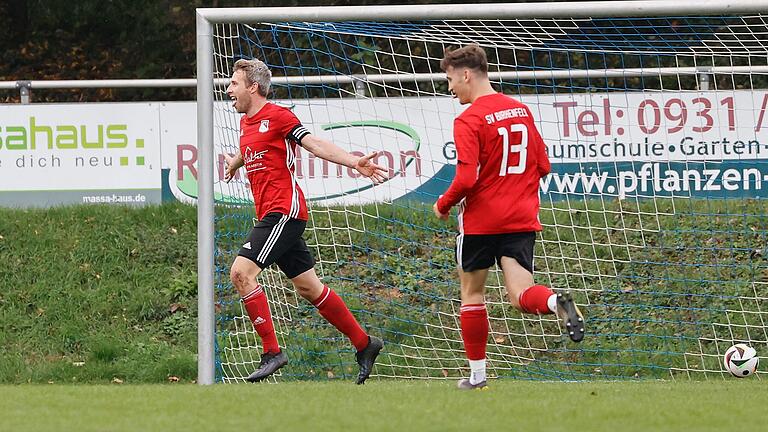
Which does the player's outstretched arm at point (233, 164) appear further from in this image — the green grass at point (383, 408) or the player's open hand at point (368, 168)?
the green grass at point (383, 408)

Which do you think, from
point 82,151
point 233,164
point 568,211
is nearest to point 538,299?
point 233,164

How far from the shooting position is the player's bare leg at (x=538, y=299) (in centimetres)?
636

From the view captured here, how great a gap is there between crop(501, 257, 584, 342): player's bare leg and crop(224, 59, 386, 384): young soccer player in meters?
A: 1.29

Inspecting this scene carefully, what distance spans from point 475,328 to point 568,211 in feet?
14.5

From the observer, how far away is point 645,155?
11.5 meters

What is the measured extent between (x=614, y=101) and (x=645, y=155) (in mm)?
575

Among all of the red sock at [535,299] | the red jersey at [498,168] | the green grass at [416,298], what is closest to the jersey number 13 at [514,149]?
the red jersey at [498,168]

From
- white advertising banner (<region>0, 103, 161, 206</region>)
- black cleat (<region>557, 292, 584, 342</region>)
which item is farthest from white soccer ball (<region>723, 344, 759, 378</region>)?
white advertising banner (<region>0, 103, 161, 206</region>)

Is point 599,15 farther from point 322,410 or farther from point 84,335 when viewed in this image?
point 84,335

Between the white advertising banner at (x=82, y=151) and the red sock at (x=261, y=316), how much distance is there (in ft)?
15.5

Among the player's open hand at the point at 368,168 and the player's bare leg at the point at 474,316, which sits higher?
the player's open hand at the point at 368,168

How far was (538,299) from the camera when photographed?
21.8ft

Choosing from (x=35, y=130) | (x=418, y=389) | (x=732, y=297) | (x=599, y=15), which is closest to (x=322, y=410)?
(x=418, y=389)

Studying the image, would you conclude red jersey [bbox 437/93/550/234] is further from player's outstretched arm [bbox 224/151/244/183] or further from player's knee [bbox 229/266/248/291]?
player's outstretched arm [bbox 224/151/244/183]
